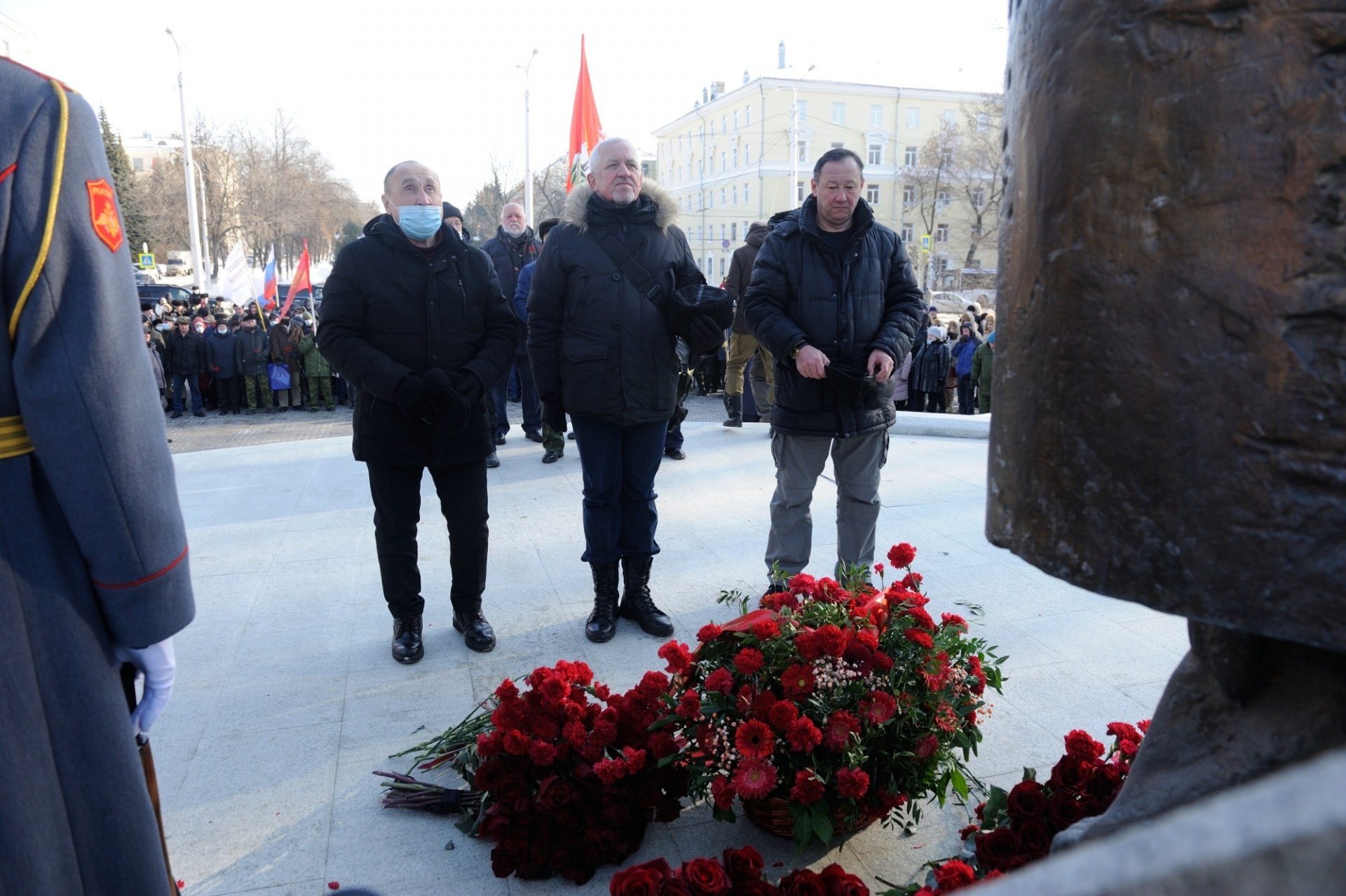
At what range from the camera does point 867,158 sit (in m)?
65.3

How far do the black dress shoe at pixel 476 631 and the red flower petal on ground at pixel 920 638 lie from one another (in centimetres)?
213

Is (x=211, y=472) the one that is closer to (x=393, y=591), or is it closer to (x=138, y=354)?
(x=393, y=591)

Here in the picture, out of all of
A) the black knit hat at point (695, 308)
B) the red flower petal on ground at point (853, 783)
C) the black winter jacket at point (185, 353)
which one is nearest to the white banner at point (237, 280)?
the black winter jacket at point (185, 353)

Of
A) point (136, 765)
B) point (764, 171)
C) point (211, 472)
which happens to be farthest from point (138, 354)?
point (764, 171)

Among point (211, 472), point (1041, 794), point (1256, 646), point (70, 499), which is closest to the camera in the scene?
point (1256, 646)

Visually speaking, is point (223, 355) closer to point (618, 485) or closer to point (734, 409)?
point (734, 409)

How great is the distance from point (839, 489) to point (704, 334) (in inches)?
38.5

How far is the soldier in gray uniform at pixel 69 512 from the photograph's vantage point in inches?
66.7

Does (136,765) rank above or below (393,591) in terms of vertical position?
above

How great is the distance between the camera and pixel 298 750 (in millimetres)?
3357

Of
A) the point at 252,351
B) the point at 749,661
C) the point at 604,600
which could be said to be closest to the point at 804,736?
the point at 749,661

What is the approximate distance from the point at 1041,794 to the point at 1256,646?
53.4 inches

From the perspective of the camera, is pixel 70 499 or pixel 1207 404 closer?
pixel 1207 404

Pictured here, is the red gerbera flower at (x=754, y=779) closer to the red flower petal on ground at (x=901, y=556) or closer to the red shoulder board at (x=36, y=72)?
the red flower petal on ground at (x=901, y=556)
